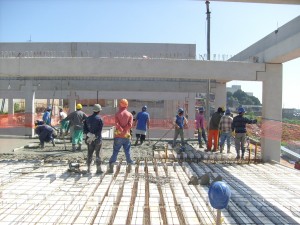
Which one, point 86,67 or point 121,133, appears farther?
point 86,67

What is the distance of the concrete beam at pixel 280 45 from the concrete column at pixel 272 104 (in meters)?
0.42

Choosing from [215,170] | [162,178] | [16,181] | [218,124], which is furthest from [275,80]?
[16,181]

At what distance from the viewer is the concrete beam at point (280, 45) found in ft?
26.1

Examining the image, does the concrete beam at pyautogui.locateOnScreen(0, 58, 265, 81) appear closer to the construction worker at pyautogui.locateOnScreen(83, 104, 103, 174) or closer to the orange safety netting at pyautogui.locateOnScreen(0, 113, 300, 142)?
the construction worker at pyautogui.locateOnScreen(83, 104, 103, 174)

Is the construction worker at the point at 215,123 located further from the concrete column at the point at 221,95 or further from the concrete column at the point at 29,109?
the concrete column at the point at 29,109

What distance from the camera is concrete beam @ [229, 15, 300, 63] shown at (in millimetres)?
7954

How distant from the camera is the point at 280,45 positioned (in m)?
8.65

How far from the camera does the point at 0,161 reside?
877cm

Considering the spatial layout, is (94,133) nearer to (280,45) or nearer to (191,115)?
(280,45)

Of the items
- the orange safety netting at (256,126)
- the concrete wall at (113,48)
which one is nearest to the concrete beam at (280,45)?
the orange safety netting at (256,126)

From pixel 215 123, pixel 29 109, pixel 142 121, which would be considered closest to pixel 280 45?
pixel 215 123

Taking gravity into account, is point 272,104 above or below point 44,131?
above

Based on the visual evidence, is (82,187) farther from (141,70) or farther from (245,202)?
(141,70)

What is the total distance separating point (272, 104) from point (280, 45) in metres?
1.93
